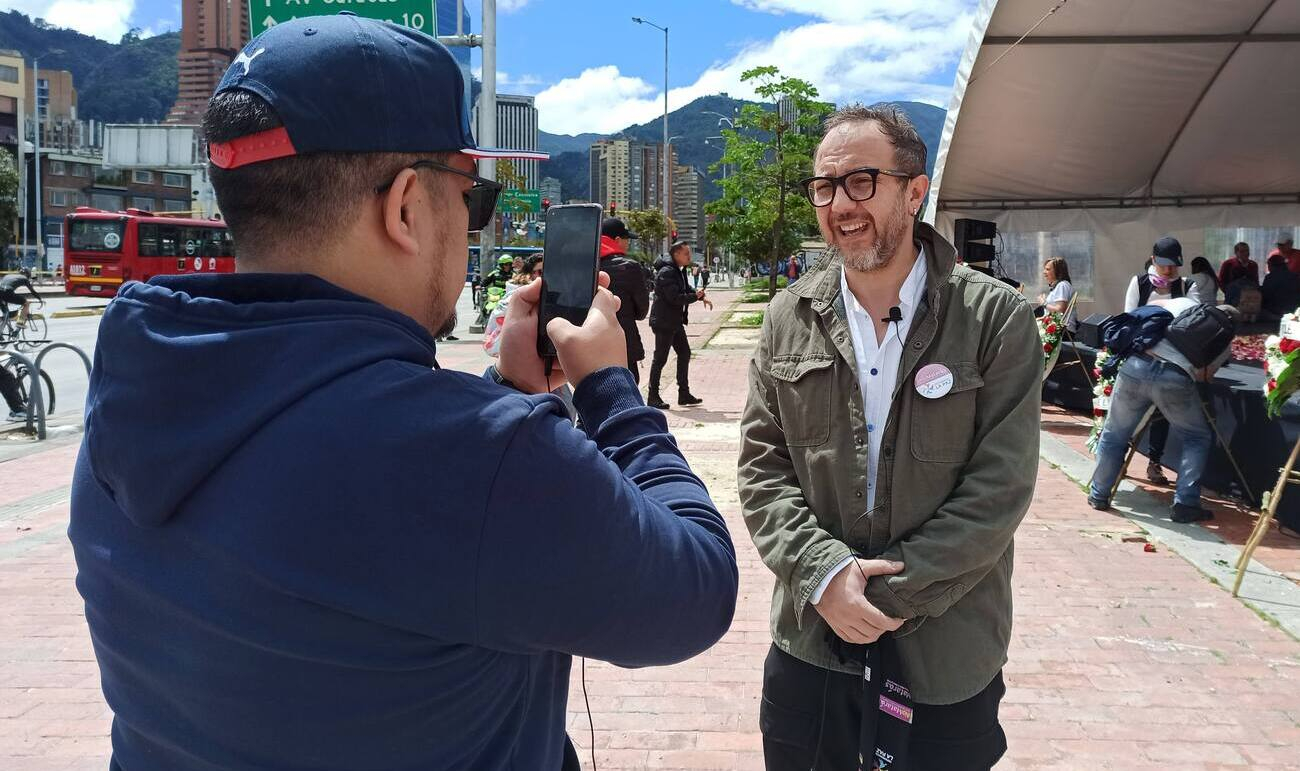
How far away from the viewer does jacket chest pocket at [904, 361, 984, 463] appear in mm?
2246

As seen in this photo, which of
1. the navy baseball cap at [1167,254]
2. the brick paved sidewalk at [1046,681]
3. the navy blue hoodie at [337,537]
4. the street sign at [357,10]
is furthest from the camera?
the navy baseball cap at [1167,254]

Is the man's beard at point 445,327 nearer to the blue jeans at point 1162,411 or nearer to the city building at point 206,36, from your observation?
the blue jeans at point 1162,411

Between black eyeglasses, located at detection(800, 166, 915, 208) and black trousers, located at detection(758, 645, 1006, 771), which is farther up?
black eyeglasses, located at detection(800, 166, 915, 208)

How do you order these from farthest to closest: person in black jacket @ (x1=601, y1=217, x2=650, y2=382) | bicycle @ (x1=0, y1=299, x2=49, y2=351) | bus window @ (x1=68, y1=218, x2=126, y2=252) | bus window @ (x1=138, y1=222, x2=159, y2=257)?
bus window @ (x1=138, y1=222, x2=159, y2=257) < bus window @ (x1=68, y1=218, x2=126, y2=252) < bicycle @ (x1=0, y1=299, x2=49, y2=351) < person in black jacket @ (x1=601, y1=217, x2=650, y2=382)

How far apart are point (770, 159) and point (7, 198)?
4390 centimetres

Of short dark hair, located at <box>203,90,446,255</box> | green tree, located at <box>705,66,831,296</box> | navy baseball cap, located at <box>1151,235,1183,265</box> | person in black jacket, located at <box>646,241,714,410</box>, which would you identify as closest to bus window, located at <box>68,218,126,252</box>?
green tree, located at <box>705,66,831,296</box>

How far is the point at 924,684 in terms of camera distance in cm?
219

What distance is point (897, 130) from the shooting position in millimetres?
2469

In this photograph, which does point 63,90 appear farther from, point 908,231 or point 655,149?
point 908,231

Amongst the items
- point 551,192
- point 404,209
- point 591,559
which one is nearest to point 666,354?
point 404,209

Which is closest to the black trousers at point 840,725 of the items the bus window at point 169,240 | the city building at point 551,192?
the bus window at point 169,240

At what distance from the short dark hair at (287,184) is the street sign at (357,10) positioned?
25.0 feet

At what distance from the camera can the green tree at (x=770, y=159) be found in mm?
27859

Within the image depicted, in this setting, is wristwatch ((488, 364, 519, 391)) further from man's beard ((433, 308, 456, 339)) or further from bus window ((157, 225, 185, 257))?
bus window ((157, 225, 185, 257))
